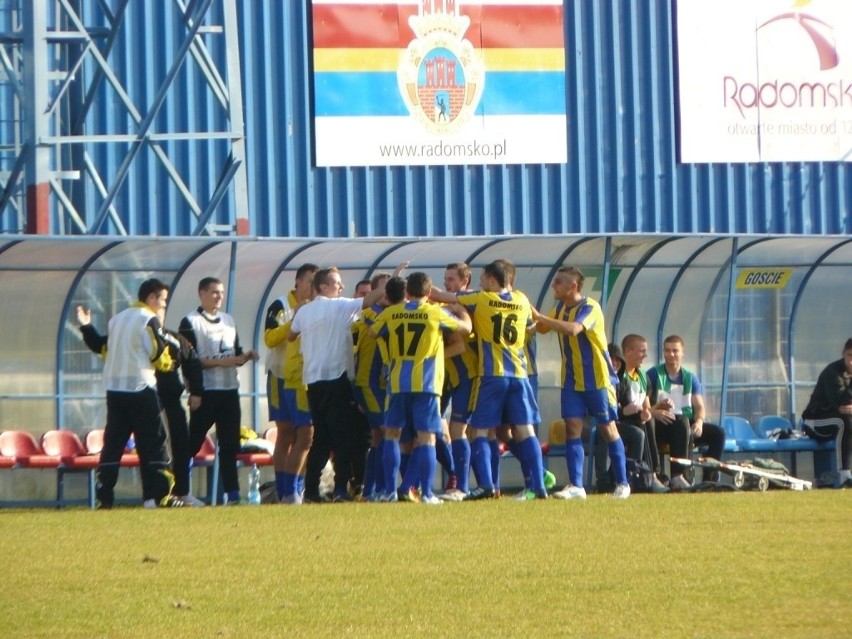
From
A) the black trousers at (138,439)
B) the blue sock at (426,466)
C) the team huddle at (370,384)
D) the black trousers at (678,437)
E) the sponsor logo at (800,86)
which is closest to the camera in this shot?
the blue sock at (426,466)

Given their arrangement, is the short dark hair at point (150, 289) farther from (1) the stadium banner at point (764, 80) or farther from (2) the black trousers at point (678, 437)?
(1) the stadium banner at point (764, 80)

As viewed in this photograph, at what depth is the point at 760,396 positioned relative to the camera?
657 inches

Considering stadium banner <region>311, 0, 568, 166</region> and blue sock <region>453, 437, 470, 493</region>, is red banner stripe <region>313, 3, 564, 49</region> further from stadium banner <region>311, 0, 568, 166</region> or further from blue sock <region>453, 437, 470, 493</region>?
blue sock <region>453, 437, 470, 493</region>

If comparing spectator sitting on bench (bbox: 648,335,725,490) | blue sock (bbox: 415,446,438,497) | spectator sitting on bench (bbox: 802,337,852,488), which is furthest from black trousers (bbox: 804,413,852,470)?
blue sock (bbox: 415,446,438,497)

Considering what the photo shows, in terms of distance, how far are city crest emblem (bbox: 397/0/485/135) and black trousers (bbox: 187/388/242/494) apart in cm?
950

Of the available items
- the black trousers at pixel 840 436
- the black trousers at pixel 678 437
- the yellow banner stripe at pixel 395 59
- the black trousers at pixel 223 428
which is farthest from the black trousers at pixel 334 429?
the yellow banner stripe at pixel 395 59

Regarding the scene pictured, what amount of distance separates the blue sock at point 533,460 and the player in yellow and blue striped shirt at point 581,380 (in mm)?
181

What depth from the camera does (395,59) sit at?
21016 millimetres

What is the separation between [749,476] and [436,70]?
910 cm

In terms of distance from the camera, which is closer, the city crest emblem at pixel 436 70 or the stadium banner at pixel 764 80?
the city crest emblem at pixel 436 70

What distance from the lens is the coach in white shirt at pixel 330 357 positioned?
1164 cm

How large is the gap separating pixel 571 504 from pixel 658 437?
295 cm

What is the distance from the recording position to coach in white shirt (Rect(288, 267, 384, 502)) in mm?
11639

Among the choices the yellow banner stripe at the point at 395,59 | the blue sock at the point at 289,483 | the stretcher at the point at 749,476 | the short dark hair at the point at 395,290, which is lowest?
the stretcher at the point at 749,476
